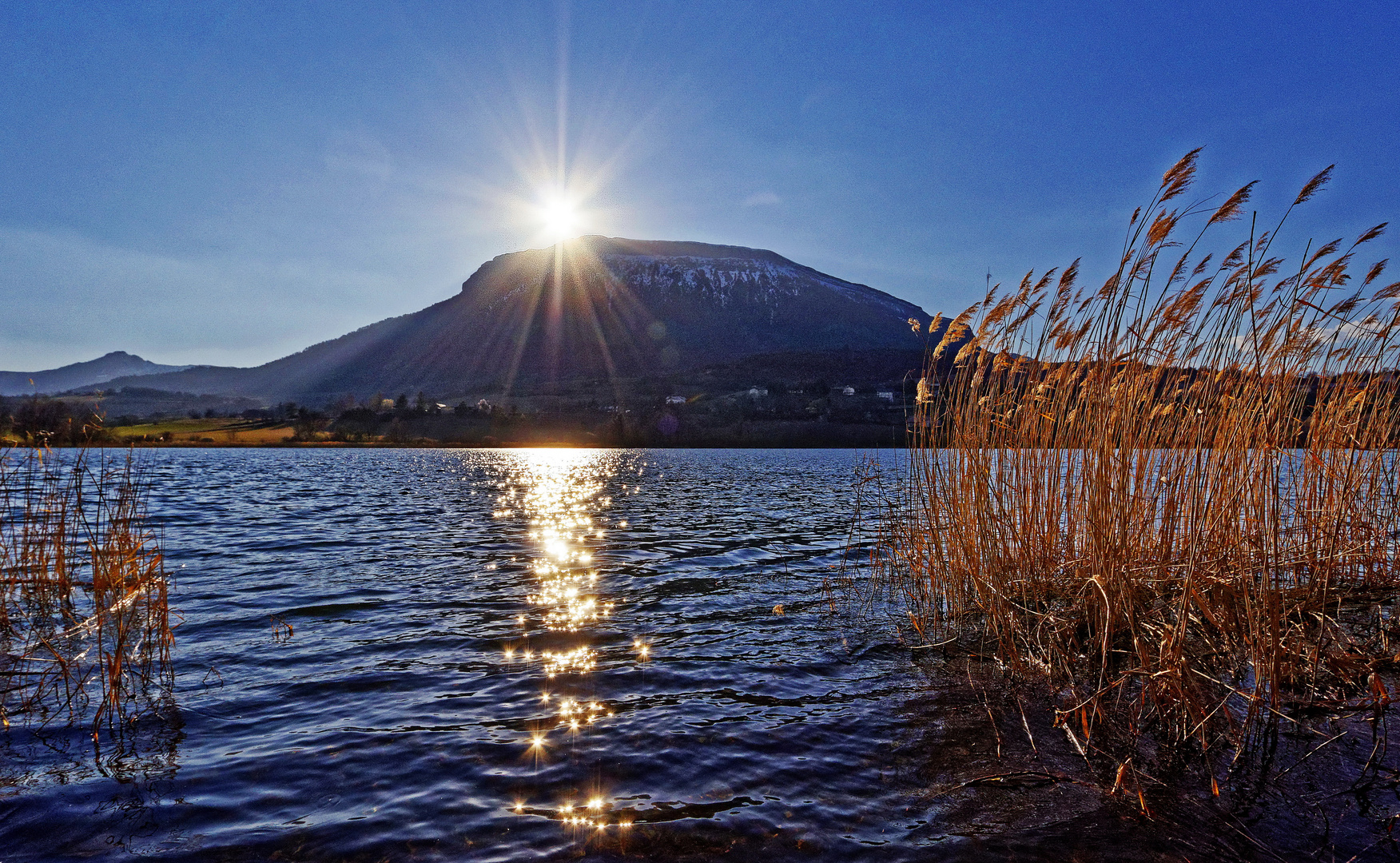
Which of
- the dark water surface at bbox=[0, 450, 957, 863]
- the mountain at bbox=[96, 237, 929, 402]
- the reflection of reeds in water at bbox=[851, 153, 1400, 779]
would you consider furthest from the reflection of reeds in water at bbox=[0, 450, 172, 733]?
the mountain at bbox=[96, 237, 929, 402]

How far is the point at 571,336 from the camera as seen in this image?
163 meters

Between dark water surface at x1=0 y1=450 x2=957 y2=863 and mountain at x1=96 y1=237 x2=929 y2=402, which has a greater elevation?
mountain at x1=96 y1=237 x2=929 y2=402

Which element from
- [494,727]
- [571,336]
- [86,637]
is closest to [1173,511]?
[494,727]

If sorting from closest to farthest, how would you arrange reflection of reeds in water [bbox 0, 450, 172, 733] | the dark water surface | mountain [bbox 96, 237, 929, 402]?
the dark water surface, reflection of reeds in water [bbox 0, 450, 172, 733], mountain [bbox 96, 237, 929, 402]

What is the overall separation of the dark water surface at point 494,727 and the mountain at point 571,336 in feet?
422

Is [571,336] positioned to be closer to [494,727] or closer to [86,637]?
[86,637]

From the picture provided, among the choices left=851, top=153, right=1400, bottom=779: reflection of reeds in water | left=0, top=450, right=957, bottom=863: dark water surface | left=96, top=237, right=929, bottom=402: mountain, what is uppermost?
left=96, top=237, right=929, bottom=402: mountain

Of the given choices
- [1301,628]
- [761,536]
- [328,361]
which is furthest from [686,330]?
[1301,628]

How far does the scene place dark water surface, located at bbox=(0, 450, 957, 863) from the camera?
3.77 meters

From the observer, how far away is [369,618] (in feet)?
27.3

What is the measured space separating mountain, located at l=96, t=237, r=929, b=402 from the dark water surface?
128633 millimetres

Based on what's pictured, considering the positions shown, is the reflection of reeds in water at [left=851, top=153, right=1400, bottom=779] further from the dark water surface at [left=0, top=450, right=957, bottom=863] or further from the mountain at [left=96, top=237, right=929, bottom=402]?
the mountain at [left=96, top=237, right=929, bottom=402]

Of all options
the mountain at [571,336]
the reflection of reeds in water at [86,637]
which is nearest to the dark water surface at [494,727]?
the reflection of reeds in water at [86,637]

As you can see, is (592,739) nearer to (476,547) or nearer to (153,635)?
(153,635)
